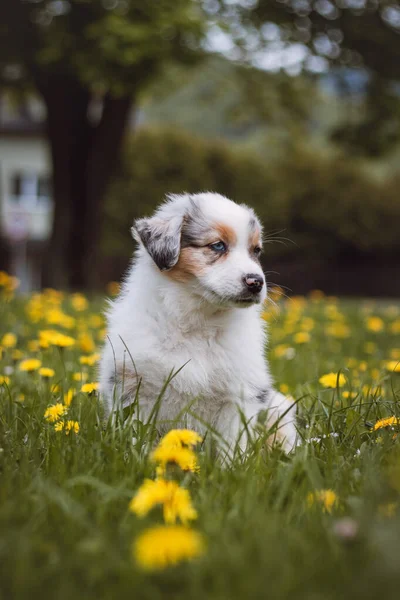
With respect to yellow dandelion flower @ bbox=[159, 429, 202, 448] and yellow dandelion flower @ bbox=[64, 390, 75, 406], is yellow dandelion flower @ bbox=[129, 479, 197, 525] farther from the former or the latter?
yellow dandelion flower @ bbox=[64, 390, 75, 406]

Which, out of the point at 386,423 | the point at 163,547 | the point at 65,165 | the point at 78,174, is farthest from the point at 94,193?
the point at 163,547

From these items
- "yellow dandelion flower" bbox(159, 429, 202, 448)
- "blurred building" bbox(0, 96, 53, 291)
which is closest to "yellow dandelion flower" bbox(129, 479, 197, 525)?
"yellow dandelion flower" bbox(159, 429, 202, 448)

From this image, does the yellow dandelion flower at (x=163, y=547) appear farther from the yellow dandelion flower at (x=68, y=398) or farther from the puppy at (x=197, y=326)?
the yellow dandelion flower at (x=68, y=398)

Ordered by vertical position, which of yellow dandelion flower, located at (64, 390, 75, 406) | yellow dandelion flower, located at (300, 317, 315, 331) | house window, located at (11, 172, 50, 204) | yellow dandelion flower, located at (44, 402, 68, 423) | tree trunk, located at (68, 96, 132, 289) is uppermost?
yellow dandelion flower, located at (44, 402, 68, 423)

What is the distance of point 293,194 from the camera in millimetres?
26266

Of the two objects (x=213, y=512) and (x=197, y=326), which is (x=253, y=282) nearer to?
(x=197, y=326)

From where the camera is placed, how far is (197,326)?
309 cm

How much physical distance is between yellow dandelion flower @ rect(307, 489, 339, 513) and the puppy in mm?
762

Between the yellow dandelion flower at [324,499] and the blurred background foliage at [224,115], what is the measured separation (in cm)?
445

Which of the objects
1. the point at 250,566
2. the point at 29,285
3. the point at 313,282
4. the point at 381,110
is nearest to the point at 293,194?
the point at 313,282

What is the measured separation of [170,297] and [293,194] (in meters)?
23.8

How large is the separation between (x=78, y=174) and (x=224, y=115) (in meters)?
5.21

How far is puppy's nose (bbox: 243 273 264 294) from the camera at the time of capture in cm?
294

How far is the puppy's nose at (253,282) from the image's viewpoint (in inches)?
116
